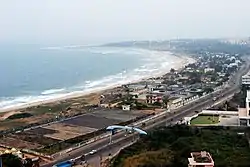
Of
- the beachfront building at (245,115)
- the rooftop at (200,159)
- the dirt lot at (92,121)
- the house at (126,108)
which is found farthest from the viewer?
the house at (126,108)

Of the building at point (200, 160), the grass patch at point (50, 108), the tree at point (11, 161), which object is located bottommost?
the grass patch at point (50, 108)

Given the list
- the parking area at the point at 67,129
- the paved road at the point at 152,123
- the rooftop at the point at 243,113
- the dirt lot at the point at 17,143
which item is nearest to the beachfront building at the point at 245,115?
the rooftop at the point at 243,113

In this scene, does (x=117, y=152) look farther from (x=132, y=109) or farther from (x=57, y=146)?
(x=132, y=109)

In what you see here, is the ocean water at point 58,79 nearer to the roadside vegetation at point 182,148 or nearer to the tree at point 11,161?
the tree at point 11,161

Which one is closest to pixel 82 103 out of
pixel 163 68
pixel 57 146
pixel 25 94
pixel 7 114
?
pixel 7 114

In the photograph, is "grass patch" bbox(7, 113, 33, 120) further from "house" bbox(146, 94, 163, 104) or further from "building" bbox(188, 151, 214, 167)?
"building" bbox(188, 151, 214, 167)

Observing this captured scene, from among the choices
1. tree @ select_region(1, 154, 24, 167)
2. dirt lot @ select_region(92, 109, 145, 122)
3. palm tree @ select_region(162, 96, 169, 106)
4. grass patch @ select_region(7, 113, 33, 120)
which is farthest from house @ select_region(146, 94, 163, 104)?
tree @ select_region(1, 154, 24, 167)
